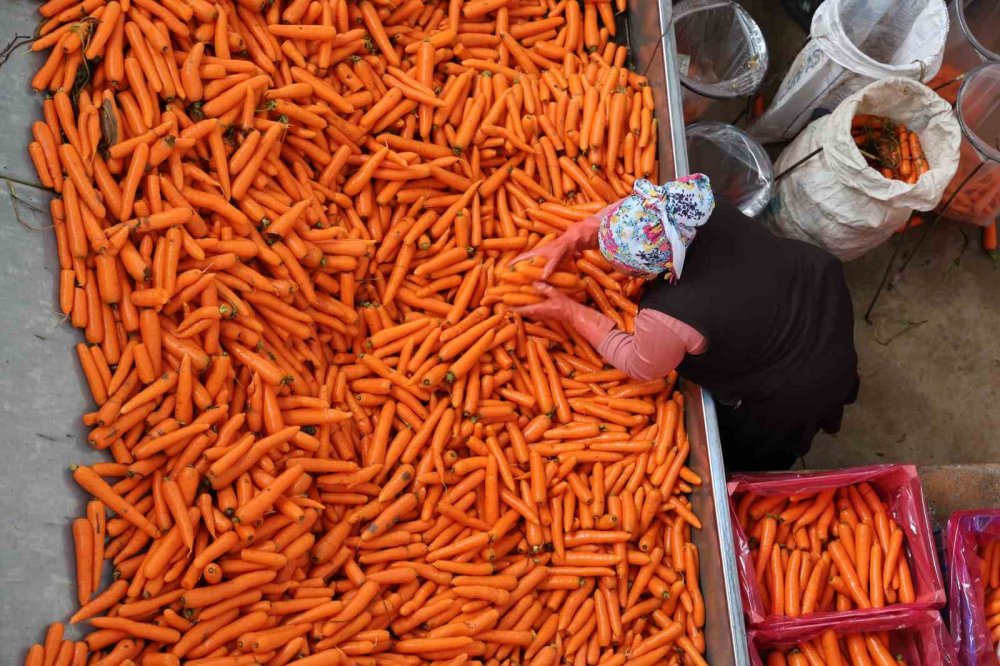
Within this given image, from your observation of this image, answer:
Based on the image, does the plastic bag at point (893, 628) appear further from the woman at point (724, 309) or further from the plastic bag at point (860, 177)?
the plastic bag at point (860, 177)

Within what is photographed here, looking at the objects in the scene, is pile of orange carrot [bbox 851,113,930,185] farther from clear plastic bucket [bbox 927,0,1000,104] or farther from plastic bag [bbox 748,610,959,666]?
plastic bag [bbox 748,610,959,666]

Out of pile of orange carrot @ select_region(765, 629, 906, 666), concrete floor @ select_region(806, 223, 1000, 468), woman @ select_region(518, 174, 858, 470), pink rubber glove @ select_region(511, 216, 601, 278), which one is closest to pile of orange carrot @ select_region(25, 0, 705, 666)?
pink rubber glove @ select_region(511, 216, 601, 278)

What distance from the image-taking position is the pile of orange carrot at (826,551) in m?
2.99

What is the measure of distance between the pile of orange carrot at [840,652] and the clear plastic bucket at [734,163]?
206cm

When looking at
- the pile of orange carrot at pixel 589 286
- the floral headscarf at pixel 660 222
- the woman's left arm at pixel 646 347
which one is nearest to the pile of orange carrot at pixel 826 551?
the woman's left arm at pixel 646 347

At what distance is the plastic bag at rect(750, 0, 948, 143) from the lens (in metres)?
3.94

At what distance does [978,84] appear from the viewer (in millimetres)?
4191

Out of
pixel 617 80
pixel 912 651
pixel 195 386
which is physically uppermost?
pixel 617 80

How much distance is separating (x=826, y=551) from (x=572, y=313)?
139cm

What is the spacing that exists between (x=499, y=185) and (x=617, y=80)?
808 mm

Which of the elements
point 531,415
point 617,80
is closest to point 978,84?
point 617,80

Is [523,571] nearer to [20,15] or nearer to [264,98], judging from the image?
[264,98]

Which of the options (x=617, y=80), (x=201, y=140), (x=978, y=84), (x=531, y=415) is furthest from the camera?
(x=978, y=84)

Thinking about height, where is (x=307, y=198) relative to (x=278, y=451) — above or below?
above
